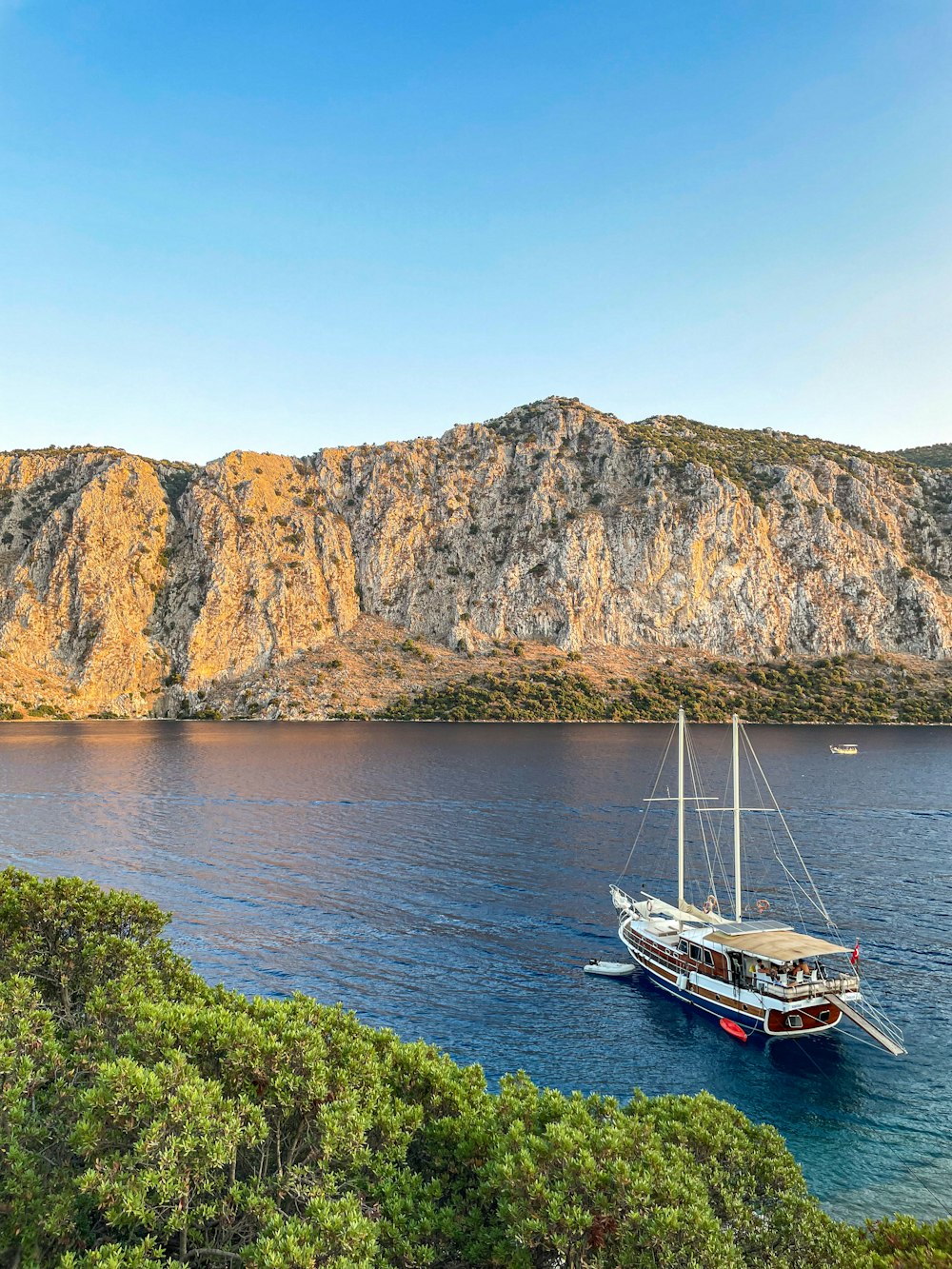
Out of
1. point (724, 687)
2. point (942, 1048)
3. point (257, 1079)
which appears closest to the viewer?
point (257, 1079)

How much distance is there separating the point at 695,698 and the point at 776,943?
5658 inches

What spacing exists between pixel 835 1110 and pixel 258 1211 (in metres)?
25.5

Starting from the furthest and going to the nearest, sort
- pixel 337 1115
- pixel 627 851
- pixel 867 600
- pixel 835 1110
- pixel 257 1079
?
pixel 867 600
pixel 627 851
pixel 835 1110
pixel 257 1079
pixel 337 1115

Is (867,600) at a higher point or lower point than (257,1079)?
higher

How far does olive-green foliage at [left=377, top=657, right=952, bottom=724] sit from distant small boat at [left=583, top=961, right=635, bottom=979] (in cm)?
13054

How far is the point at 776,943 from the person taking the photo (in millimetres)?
35969

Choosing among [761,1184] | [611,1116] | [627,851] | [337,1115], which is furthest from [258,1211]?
[627,851]

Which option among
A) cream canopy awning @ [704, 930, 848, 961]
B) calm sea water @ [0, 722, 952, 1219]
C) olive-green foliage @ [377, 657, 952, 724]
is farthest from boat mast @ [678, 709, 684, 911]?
olive-green foliage @ [377, 657, 952, 724]

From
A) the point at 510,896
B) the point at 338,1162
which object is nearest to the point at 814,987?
the point at 510,896

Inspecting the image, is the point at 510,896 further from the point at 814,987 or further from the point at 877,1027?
the point at 877,1027

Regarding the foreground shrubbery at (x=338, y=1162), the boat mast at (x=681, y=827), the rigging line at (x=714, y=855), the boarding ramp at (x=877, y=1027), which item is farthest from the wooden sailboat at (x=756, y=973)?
the foreground shrubbery at (x=338, y=1162)

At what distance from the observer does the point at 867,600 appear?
19638cm

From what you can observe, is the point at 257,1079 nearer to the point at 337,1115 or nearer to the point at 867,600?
the point at 337,1115

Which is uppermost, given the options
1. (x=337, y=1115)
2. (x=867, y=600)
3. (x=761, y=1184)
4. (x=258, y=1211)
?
(x=867, y=600)
